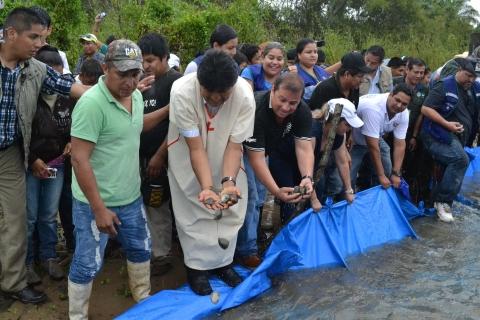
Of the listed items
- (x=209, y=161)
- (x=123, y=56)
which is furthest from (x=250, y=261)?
(x=123, y=56)

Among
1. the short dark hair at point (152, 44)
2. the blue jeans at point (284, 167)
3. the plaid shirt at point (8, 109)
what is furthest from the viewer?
the blue jeans at point (284, 167)

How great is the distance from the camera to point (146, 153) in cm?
370

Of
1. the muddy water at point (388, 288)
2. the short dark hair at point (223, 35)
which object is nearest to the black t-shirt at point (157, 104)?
the muddy water at point (388, 288)

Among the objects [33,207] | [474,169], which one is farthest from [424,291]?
[474,169]

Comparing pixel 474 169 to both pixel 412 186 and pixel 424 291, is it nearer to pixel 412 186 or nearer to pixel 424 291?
pixel 412 186

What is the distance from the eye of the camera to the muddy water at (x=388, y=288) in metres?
3.39

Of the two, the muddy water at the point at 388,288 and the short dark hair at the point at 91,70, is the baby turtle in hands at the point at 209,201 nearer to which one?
the muddy water at the point at 388,288

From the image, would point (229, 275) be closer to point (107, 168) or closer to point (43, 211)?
point (107, 168)

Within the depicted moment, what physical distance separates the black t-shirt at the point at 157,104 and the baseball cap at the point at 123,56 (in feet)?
2.25

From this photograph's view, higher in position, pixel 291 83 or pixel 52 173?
pixel 291 83

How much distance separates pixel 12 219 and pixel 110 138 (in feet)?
3.12

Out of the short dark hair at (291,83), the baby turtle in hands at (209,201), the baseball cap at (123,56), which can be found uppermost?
the baseball cap at (123,56)

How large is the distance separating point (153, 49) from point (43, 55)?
4.01 feet

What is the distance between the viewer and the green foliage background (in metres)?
8.63
